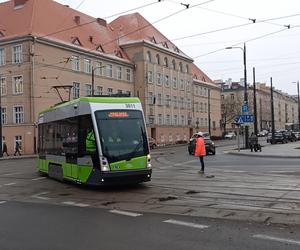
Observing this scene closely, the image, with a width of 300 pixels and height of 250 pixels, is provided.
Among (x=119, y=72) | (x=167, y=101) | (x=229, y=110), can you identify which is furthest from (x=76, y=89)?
(x=229, y=110)

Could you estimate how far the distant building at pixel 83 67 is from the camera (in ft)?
191

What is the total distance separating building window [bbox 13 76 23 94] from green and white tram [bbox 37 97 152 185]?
43208 mm

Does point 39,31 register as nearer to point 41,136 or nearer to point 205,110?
point 41,136

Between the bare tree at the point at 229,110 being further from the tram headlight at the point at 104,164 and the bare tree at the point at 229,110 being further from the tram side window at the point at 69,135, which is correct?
the tram headlight at the point at 104,164

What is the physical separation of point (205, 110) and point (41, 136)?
85.1 m

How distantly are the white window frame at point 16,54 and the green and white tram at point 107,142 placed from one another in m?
43.7

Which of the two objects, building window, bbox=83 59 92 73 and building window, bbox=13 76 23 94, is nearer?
building window, bbox=13 76 23 94

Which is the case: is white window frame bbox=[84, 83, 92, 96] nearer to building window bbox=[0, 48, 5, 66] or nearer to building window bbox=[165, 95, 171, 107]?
building window bbox=[0, 48, 5, 66]

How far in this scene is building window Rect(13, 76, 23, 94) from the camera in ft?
192

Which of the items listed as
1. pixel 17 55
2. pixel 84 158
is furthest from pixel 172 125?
pixel 84 158

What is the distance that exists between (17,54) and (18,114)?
23.3 feet

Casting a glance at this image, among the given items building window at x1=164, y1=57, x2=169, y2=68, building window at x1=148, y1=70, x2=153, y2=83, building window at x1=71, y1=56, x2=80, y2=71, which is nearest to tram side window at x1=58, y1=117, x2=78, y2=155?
building window at x1=71, y1=56, x2=80, y2=71

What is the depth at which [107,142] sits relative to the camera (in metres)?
15.3

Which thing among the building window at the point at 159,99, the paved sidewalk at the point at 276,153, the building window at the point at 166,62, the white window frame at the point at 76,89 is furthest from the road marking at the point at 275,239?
the building window at the point at 166,62
